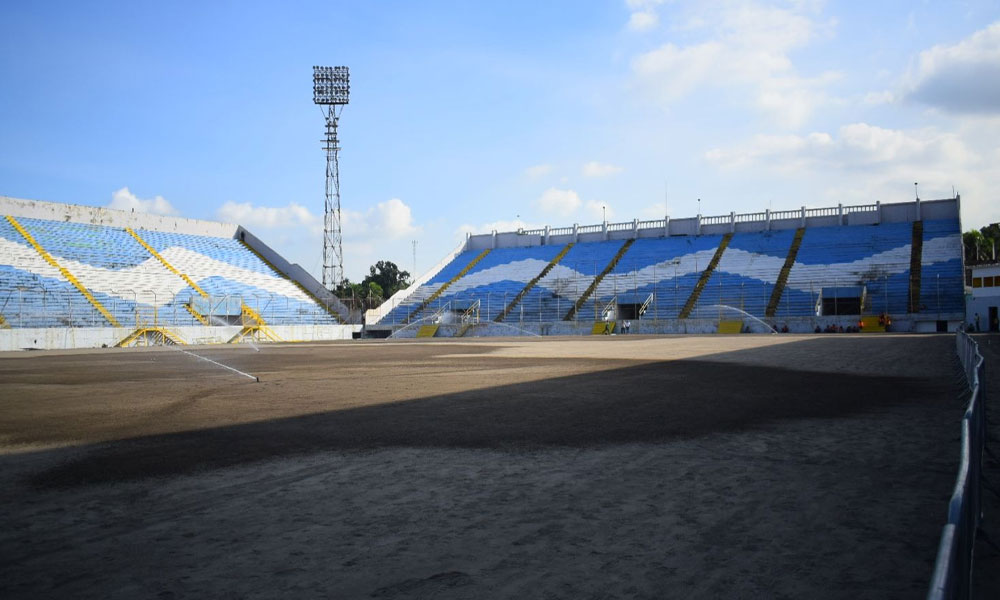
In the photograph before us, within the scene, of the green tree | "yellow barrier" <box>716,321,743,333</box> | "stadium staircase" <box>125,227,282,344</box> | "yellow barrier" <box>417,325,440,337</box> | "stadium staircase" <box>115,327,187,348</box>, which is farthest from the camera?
the green tree

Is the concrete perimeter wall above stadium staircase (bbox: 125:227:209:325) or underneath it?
underneath

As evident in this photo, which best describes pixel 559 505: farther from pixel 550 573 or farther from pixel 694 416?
pixel 694 416

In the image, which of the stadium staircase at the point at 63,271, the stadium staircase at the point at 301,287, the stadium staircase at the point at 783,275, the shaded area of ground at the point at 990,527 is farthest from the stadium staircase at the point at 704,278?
the shaded area of ground at the point at 990,527

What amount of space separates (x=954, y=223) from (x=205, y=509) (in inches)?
2381

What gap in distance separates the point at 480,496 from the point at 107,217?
5721 cm

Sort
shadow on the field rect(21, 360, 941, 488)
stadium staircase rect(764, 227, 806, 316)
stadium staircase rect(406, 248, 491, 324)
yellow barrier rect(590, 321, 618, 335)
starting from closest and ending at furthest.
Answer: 1. shadow on the field rect(21, 360, 941, 488)
2. stadium staircase rect(764, 227, 806, 316)
3. yellow barrier rect(590, 321, 618, 335)
4. stadium staircase rect(406, 248, 491, 324)

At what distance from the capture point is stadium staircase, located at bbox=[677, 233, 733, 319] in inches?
2003

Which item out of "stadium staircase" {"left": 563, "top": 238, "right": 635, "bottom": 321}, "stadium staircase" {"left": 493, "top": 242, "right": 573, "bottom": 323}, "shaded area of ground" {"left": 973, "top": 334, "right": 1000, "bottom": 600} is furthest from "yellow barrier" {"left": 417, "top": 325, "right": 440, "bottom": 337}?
"shaded area of ground" {"left": 973, "top": 334, "right": 1000, "bottom": 600}

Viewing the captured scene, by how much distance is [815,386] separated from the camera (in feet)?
39.9

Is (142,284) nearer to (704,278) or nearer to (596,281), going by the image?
(596,281)

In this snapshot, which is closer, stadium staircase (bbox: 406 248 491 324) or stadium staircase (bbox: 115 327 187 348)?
stadium staircase (bbox: 115 327 187 348)

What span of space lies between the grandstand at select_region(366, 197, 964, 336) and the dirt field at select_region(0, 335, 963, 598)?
39.0m

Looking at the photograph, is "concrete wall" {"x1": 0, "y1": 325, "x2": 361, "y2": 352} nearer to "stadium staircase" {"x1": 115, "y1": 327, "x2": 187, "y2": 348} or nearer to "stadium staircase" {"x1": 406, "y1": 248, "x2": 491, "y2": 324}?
"stadium staircase" {"x1": 115, "y1": 327, "x2": 187, "y2": 348}

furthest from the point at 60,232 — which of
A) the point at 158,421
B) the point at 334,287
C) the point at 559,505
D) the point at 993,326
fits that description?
the point at 993,326
